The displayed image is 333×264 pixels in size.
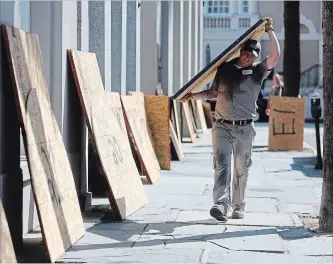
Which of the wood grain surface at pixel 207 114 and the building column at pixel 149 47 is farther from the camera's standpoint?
the wood grain surface at pixel 207 114

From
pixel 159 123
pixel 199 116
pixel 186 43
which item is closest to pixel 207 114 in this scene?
pixel 199 116

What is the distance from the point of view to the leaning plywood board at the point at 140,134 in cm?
1091

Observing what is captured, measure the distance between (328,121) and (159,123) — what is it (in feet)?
17.4

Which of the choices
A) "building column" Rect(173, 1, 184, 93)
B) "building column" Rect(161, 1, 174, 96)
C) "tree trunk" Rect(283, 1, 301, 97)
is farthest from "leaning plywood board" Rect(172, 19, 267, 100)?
"building column" Rect(173, 1, 184, 93)

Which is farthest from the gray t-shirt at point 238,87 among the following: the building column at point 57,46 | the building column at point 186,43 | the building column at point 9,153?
the building column at point 186,43

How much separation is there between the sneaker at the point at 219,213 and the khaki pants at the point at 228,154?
0.22 ft

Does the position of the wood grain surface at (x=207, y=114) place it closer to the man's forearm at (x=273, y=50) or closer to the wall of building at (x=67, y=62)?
the wall of building at (x=67, y=62)

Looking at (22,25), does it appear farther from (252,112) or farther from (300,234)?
(300,234)

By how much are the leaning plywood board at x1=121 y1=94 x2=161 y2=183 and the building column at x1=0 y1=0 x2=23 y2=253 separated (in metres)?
4.14

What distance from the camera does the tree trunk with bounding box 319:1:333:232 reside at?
305 inches

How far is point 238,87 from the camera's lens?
8.09 m

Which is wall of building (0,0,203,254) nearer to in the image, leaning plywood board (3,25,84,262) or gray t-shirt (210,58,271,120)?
leaning plywood board (3,25,84,262)

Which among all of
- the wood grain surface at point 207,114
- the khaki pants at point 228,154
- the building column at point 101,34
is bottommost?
the khaki pants at point 228,154

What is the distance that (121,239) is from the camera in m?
7.15
